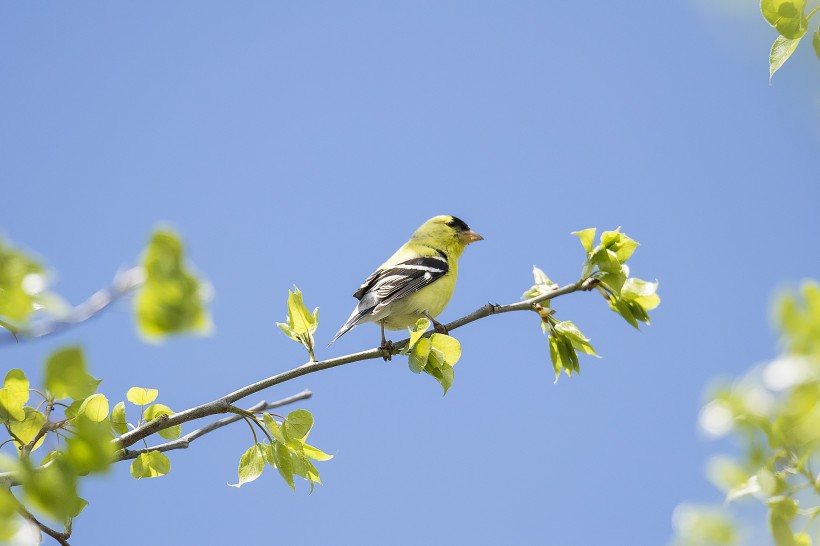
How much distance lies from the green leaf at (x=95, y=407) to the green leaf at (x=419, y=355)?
3.24ft

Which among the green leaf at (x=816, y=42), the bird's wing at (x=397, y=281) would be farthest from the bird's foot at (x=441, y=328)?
the green leaf at (x=816, y=42)

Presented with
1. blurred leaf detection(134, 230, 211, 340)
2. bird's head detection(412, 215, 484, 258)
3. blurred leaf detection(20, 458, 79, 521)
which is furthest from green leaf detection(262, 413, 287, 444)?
bird's head detection(412, 215, 484, 258)

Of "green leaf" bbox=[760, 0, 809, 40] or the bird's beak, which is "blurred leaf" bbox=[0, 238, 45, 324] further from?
the bird's beak

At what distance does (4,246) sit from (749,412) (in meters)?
1.08

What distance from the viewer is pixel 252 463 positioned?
9.03ft

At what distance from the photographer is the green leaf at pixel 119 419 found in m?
2.65

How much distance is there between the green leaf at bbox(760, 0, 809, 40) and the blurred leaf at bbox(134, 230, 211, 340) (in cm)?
122

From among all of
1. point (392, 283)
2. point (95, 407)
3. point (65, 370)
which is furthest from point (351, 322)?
point (65, 370)

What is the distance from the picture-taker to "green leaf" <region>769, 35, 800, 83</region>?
1.59 m

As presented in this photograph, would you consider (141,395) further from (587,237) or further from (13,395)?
(587,237)

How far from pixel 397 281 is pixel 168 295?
411 cm

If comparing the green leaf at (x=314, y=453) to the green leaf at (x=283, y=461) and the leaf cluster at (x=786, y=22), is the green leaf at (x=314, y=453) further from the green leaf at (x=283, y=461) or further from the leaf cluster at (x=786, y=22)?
the leaf cluster at (x=786, y=22)

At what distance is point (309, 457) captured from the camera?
9.19 ft

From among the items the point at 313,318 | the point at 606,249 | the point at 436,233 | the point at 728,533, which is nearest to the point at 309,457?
the point at 313,318
